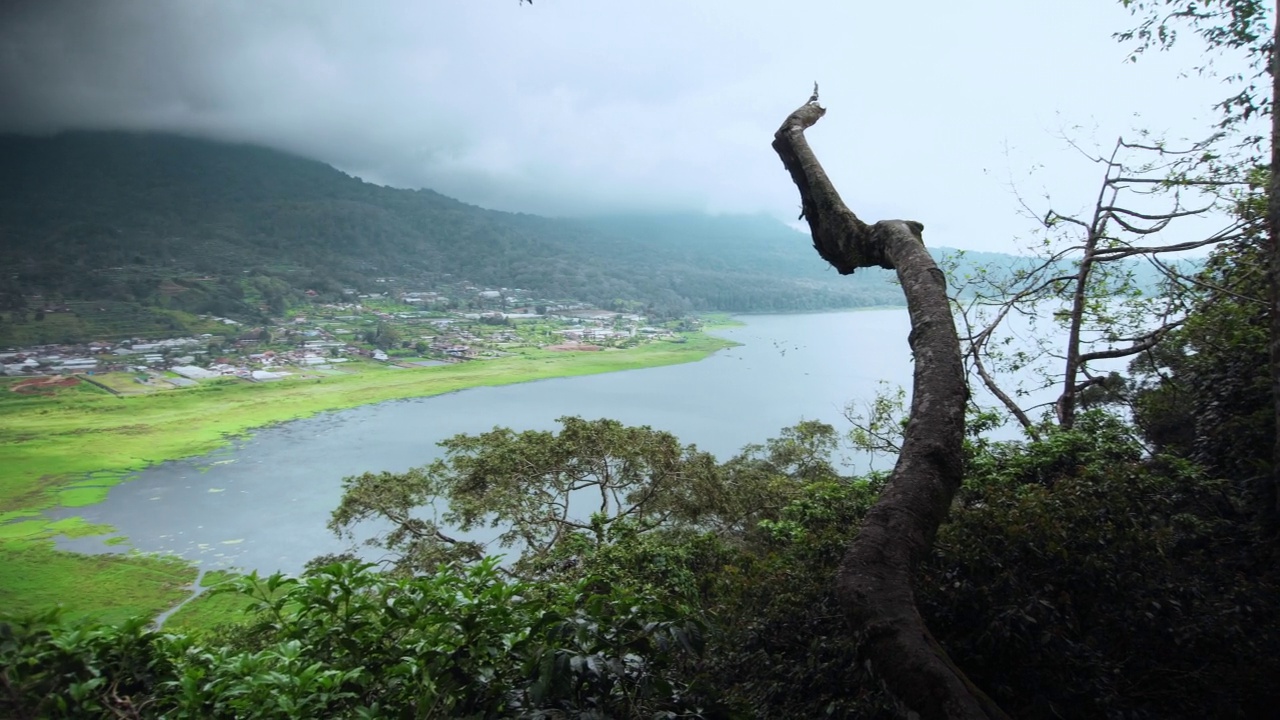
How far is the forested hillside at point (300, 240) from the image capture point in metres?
7.34

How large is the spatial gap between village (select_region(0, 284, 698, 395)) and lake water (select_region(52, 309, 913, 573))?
53.7 inches

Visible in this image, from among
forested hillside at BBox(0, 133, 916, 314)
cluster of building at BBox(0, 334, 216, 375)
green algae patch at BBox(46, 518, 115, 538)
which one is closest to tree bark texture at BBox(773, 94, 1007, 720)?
forested hillside at BBox(0, 133, 916, 314)

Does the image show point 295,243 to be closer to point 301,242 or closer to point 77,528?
point 301,242

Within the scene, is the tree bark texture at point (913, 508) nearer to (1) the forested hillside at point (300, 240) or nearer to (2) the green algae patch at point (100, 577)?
(1) the forested hillside at point (300, 240)

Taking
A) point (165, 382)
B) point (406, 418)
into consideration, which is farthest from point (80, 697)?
point (406, 418)

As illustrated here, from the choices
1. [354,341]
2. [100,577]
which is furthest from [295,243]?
[100,577]

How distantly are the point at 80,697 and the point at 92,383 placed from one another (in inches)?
355

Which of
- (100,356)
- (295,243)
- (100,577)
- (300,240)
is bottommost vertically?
(100,577)

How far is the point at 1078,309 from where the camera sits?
14.6ft

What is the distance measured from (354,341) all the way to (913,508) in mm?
16100

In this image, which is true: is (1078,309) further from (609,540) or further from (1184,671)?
(609,540)

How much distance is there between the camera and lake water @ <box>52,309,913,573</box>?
346 inches

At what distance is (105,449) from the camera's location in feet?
26.9

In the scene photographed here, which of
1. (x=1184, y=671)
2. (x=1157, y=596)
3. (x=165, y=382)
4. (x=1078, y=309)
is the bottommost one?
(x=165, y=382)
